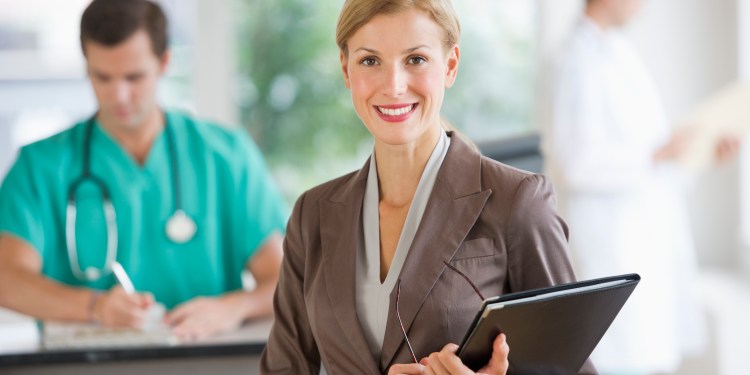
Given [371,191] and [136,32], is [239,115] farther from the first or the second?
[371,191]

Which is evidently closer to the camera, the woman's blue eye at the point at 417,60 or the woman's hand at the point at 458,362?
the woman's hand at the point at 458,362

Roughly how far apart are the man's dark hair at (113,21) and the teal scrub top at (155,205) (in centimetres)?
23

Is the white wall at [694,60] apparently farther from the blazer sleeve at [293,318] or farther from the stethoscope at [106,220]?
the blazer sleeve at [293,318]

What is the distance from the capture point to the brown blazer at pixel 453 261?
122 centimetres

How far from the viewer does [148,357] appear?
2027 millimetres

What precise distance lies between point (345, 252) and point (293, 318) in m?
0.16

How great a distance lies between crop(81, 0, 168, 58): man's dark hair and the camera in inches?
86.0

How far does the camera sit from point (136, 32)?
221 centimetres

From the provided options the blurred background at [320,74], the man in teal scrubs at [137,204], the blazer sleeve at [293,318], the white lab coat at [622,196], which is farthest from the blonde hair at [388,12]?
the blurred background at [320,74]

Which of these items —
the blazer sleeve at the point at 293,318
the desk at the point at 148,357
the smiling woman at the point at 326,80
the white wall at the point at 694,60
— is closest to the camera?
the blazer sleeve at the point at 293,318

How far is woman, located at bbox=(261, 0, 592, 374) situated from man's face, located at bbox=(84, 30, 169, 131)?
1048mm

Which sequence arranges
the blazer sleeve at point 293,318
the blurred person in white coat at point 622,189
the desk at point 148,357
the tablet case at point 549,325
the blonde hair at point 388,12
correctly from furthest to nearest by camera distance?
the blurred person in white coat at point 622,189
the desk at point 148,357
the blazer sleeve at point 293,318
the blonde hair at point 388,12
the tablet case at point 549,325

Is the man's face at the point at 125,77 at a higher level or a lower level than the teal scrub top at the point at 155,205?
higher

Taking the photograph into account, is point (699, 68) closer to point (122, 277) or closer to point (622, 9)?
point (622, 9)
